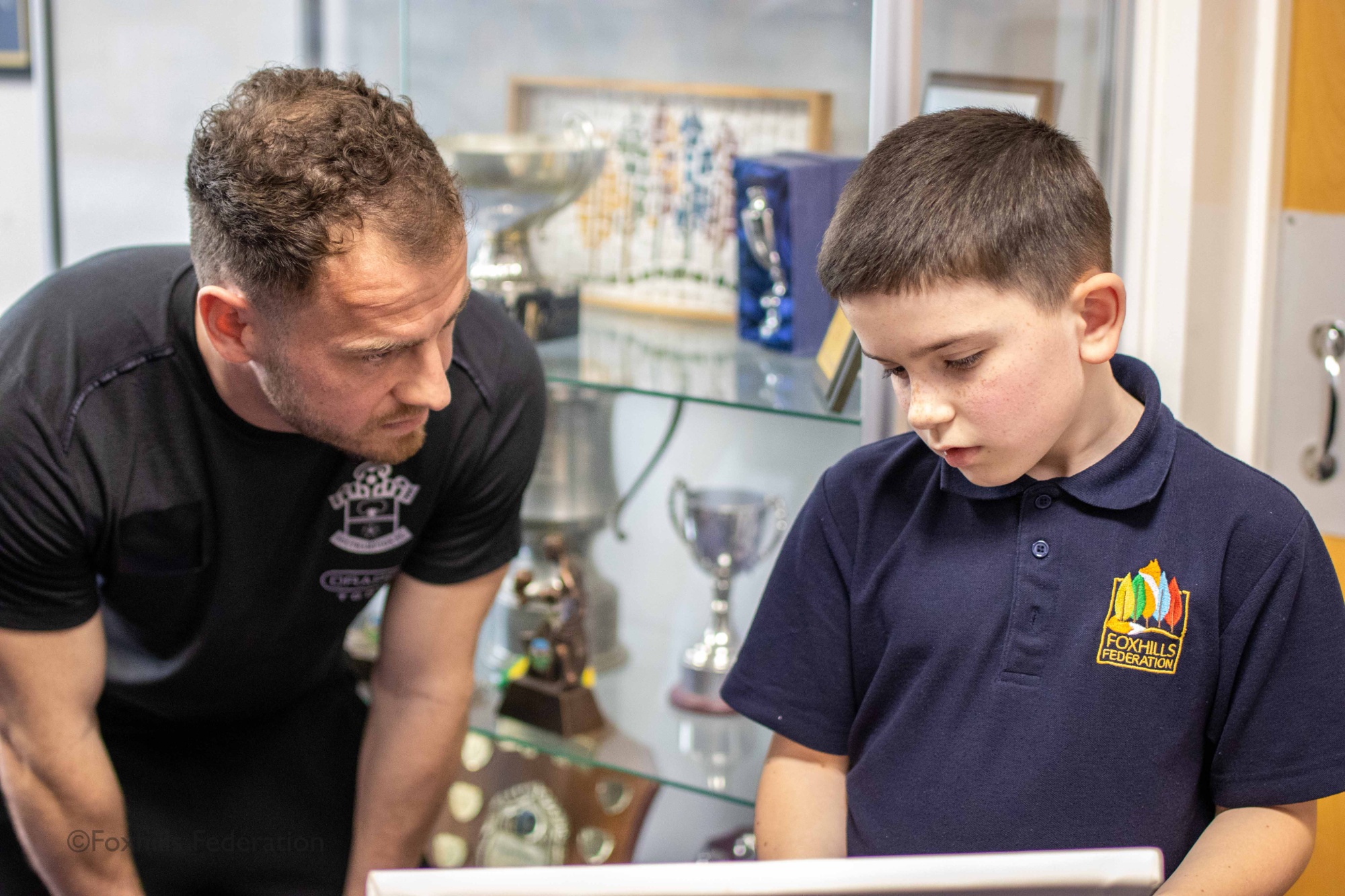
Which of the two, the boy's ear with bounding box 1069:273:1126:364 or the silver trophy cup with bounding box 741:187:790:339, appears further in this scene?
the silver trophy cup with bounding box 741:187:790:339

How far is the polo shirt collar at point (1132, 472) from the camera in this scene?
89cm

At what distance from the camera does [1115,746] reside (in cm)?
89

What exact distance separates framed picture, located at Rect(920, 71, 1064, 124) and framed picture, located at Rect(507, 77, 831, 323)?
0.34 meters

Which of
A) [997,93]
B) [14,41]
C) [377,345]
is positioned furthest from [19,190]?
[997,93]

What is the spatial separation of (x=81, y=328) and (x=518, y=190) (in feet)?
2.08

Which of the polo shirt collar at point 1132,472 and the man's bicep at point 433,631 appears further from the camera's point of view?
the man's bicep at point 433,631

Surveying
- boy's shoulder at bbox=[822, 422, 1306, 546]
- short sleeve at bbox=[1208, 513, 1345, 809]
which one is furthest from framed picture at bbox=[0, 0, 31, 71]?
short sleeve at bbox=[1208, 513, 1345, 809]

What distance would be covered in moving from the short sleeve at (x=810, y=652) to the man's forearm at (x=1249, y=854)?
0.27 m

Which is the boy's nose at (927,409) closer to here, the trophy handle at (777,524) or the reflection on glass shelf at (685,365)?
the reflection on glass shelf at (685,365)

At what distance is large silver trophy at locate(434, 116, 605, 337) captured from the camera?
62.4 inches

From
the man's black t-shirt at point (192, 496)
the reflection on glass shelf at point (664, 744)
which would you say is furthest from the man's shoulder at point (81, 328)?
the reflection on glass shelf at point (664, 744)

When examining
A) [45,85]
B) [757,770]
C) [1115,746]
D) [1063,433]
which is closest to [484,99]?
[45,85]

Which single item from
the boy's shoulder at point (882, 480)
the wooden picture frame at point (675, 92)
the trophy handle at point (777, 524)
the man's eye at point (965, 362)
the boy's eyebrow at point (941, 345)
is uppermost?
the wooden picture frame at point (675, 92)

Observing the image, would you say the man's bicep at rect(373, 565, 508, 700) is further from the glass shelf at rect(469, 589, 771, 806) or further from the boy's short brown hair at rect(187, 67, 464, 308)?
the boy's short brown hair at rect(187, 67, 464, 308)
